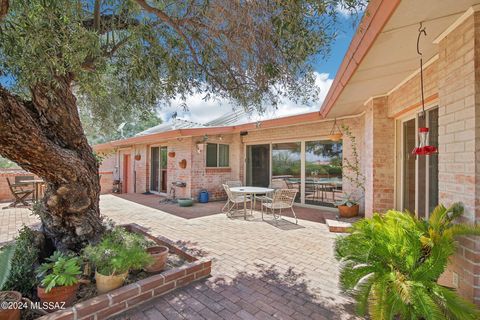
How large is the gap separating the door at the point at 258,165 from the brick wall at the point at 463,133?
666 cm

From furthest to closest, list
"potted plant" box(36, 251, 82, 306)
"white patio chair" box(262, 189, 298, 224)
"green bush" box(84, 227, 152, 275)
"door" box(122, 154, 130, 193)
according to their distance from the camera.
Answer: "door" box(122, 154, 130, 193), "white patio chair" box(262, 189, 298, 224), "green bush" box(84, 227, 152, 275), "potted plant" box(36, 251, 82, 306)

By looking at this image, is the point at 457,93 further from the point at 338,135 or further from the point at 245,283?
the point at 338,135

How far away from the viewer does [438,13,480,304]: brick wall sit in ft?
6.87

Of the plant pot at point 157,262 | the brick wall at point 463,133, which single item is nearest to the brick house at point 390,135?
the brick wall at point 463,133

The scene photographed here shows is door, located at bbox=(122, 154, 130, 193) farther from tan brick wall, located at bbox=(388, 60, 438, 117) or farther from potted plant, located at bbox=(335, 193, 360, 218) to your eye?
tan brick wall, located at bbox=(388, 60, 438, 117)

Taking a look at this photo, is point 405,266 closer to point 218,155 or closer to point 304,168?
point 304,168

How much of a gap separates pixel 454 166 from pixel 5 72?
5081 millimetres

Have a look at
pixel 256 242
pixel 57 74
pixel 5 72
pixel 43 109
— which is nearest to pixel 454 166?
pixel 256 242

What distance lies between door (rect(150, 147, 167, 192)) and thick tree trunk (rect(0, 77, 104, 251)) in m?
7.15

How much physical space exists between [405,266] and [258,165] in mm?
7373

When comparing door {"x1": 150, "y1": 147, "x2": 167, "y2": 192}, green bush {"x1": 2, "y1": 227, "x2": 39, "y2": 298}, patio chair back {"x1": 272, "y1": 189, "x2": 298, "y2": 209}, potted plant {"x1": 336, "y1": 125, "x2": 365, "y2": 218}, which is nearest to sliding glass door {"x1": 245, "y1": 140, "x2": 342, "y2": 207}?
potted plant {"x1": 336, "y1": 125, "x2": 365, "y2": 218}

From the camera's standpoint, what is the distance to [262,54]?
3146 millimetres

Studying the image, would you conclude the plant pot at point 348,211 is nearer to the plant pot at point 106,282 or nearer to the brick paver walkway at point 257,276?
the brick paver walkway at point 257,276

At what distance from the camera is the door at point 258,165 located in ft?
30.1
